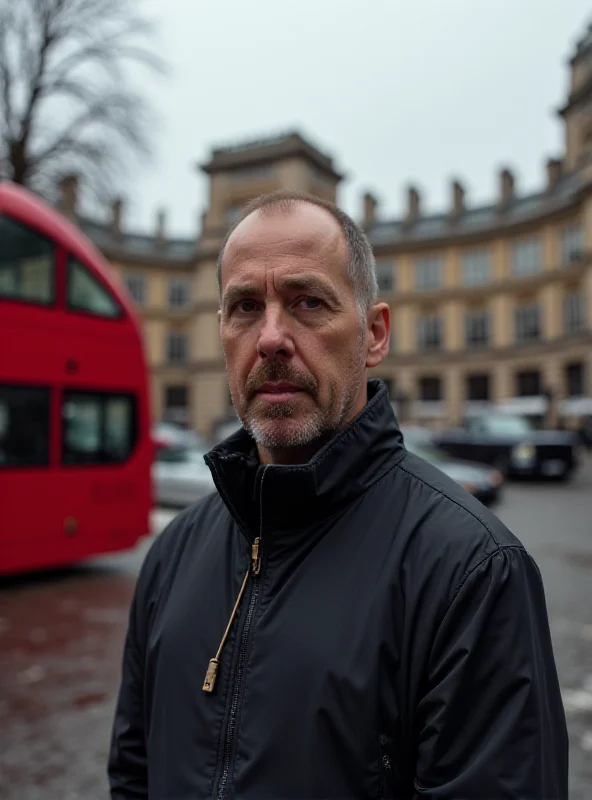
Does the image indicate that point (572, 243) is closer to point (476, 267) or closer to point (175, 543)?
point (476, 267)

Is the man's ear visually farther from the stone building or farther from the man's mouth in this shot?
the stone building

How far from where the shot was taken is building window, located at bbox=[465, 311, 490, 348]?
137 feet

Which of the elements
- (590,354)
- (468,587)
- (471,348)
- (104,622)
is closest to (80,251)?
(104,622)

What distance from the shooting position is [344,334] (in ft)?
4.75

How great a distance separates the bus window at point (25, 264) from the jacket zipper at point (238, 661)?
6096 millimetres

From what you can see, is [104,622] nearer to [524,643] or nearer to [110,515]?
[110,515]

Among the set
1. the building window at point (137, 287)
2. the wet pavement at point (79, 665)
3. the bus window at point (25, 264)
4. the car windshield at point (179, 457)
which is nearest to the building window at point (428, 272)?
the building window at point (137, 287)

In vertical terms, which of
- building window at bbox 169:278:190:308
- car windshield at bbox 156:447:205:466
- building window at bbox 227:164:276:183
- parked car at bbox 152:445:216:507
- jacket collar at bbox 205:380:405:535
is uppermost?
building window at bbox 227:164:276:183

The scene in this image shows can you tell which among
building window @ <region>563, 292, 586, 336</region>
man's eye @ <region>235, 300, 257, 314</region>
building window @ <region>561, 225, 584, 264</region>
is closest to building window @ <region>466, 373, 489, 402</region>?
building window @ <region>563, 292, 586, 336</region>

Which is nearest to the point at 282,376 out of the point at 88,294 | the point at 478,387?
the point at 88,294

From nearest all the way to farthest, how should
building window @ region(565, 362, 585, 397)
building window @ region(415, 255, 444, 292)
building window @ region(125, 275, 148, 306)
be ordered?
building window @ region(565, 362, 585, 397), building window @ region(415, 255, 444, 292), building window @ region(125, 275, 148, 306)

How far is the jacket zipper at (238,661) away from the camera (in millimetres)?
1296

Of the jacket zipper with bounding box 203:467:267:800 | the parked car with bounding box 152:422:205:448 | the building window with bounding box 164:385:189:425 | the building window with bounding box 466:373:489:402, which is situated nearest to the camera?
Answer: the jacket zipper with bounding box 203:467:267:800

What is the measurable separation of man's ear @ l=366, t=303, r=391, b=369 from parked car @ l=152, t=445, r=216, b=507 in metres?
11.0
